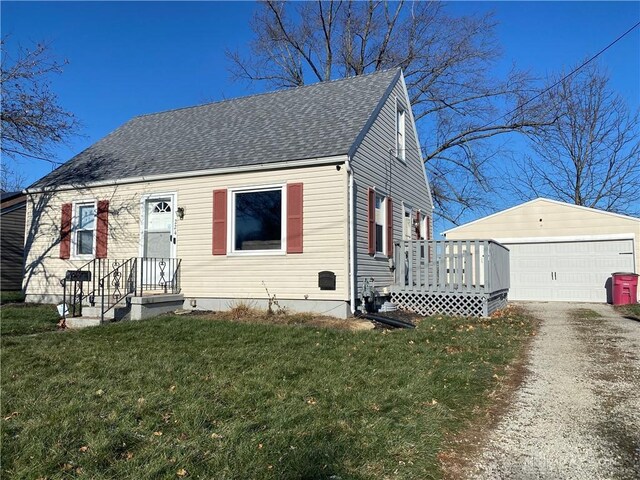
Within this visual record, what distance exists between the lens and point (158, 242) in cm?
1122

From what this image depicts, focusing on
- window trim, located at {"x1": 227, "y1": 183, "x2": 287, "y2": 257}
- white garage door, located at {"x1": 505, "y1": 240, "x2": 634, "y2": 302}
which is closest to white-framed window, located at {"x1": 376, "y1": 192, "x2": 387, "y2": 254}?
window trim, located at {"x1": 227, "y1": 183, "x2": 287, "y2": 257}

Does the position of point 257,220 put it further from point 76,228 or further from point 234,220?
point 76,228

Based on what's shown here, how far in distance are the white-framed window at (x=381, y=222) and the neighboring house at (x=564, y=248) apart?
23.4 ft

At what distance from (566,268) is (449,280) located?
26.0 ft

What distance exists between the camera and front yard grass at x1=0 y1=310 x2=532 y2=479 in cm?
289

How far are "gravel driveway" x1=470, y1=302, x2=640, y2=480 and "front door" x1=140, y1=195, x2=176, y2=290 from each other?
777 cm

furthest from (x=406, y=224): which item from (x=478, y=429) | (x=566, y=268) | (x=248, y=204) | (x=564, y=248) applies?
(x=478, y=429)

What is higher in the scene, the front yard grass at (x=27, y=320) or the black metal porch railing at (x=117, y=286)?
the black metal porch railing at (x=117, y=286)

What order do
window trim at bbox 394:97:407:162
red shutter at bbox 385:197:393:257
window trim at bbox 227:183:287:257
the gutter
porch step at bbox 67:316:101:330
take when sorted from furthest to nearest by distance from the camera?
window trim at bbox 394:97:407:162
red shutter at bbox 385:197:393:257
window trim at bbox 227:183:287:257
the gutter
porch step at bbox 67:316:101:330

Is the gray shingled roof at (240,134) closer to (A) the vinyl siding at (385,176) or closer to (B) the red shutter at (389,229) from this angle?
(A) the vinyl siding at (385,176)

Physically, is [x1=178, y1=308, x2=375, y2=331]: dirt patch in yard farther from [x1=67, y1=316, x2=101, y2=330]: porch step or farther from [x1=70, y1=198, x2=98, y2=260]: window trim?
[x1=70, y1=198, x2=98, y2=260]: window trim

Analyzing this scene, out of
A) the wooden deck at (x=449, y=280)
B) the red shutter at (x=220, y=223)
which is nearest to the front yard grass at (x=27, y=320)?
the red shutter at (x=220, y=223)

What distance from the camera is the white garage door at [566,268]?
15.3 meters

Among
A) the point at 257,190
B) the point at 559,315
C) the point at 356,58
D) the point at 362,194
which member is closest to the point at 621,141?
the point at 356,58
